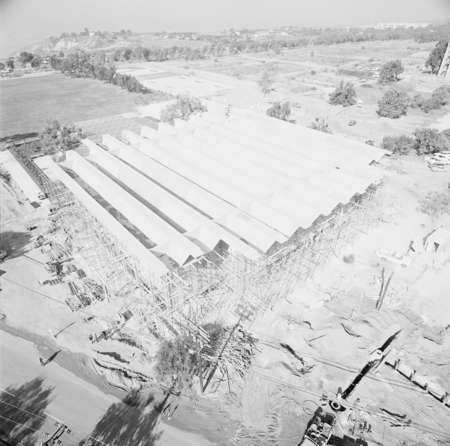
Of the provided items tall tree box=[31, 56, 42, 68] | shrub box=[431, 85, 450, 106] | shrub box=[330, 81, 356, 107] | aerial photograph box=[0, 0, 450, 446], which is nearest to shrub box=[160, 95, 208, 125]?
aerial photograph box=[0, 0, 450, 446]

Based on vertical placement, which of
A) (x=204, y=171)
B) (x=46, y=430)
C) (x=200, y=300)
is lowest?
(x=46, y=430)

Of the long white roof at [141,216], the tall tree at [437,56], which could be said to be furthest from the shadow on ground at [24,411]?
the tall tree at [437,56]

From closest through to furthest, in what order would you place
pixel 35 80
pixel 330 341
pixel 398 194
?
1. pixel 330 341
2. pixel 398 194
3. pixel 35 80

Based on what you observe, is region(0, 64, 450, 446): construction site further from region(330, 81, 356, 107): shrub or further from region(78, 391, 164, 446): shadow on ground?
region(330, 81, 356, 107): shrub

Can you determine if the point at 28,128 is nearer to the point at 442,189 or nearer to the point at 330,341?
the point at 330,341

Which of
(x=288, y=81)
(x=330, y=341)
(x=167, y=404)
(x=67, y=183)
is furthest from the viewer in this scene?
(x=288, y=81)

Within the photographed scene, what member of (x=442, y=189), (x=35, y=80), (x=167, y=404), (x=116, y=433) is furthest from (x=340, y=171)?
(x=35, y=80)

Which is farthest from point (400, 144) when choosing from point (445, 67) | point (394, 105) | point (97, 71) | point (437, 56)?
point (97, 71)
